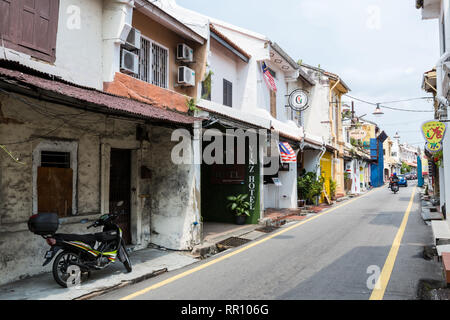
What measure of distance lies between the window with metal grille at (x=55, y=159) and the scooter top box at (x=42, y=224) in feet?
5.46

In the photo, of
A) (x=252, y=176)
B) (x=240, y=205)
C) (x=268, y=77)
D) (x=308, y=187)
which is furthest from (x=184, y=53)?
(x=308, y=187)

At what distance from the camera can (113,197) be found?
8531 millimetres

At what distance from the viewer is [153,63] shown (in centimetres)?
944

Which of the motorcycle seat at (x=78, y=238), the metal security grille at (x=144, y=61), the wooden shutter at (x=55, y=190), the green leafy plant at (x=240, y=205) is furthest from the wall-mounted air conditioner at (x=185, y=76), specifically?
the motorcycle seat at (x=78, y=238)

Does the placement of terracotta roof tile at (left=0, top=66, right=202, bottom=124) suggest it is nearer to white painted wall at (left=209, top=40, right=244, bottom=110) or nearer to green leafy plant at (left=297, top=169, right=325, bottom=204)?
white painted wall at (left=209, top=40, right=244, bottom=110)

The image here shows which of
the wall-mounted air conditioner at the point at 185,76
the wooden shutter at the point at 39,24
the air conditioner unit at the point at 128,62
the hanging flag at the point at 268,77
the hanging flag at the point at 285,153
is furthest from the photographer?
the hanging flag at the point at 268,77

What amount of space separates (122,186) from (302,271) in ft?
15.5

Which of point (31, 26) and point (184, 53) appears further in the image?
point (184, 53)

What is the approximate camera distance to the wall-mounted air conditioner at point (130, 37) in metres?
7.61

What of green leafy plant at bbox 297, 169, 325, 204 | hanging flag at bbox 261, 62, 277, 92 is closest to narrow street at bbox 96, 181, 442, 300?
hanging flag at bbox 261, 62, 277, 92

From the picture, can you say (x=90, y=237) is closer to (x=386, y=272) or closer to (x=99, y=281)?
(x=99, y=281)

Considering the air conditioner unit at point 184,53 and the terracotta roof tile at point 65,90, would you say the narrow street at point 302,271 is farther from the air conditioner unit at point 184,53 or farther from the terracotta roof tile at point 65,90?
the air conditioner unit at point 184,53

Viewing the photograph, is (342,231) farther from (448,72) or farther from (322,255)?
(448,72)

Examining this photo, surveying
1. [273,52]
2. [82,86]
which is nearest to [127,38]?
[82,86]
